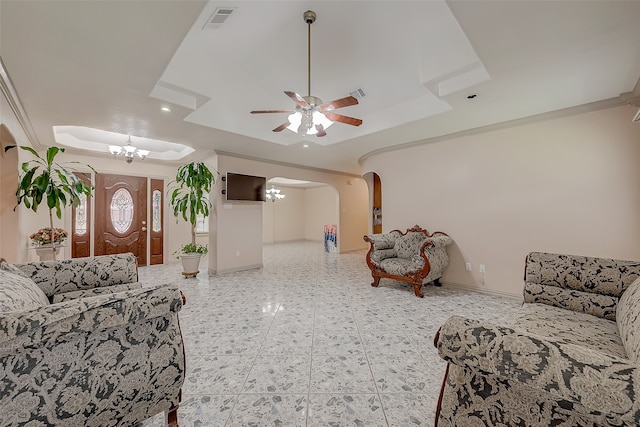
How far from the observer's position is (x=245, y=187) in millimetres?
5137

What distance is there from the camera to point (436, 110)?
3.24m

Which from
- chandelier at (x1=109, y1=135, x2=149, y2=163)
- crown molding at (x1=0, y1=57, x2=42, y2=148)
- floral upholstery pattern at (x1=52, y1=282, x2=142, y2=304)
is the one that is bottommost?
floral upholstery pattern at (x1=52, y1=282, x2=142, y2=304)

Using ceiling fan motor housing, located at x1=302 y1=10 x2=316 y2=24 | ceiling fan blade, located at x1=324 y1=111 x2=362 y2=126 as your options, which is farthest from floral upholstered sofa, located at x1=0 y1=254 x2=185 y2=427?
ceiling fan motor housing, located at x1=302 y1=10 x2=316 y2=24

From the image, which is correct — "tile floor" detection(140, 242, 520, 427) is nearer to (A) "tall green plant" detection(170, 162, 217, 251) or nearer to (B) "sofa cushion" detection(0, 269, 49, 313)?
(B) "sofa cushion" detection(0, 269, 49, 313)

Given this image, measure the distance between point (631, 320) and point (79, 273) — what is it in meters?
3.80

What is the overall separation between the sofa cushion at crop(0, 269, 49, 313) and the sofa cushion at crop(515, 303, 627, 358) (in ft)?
8.67

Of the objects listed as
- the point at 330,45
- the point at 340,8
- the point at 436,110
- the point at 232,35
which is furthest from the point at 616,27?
the point at 232,35

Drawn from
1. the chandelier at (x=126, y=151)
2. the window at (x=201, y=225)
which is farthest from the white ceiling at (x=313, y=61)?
the window at (x=201, y=225)

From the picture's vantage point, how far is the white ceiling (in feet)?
5.71

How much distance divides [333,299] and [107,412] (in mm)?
2703

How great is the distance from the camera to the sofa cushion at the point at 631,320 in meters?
1.12

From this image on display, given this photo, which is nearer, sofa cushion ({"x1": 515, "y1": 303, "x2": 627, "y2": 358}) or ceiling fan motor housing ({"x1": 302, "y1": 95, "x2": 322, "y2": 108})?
sofa cushion ({"x1": 515, "y1": 303, "x2": 627, "y2": 358})

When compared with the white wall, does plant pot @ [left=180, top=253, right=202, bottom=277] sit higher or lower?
lower

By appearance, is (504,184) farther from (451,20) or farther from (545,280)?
(451,20)
